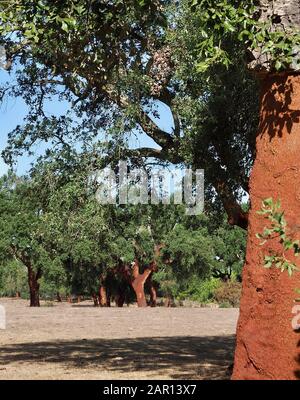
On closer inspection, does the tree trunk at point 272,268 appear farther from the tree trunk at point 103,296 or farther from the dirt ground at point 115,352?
the tree trunk at point 103,296

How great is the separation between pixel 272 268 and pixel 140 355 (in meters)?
8.21

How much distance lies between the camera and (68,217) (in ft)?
42.7

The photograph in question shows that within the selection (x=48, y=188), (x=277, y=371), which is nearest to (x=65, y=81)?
(x=48, y=188)

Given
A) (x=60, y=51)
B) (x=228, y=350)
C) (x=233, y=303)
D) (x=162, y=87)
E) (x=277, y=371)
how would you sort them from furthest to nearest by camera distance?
(x=233, y=303), (x=228, y=350), (x=162, y=87), (x=60, y=51), (x=277, y=371)

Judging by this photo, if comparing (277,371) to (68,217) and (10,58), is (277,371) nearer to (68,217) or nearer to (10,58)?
(68,217)

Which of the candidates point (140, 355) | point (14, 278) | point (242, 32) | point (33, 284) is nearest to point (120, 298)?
point (33, 284)

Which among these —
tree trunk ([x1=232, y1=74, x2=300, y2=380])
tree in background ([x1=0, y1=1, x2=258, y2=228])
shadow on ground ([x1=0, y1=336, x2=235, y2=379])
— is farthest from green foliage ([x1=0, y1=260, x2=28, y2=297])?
tree trunk ([x1=232, y1=74, x2=300, y2=380])

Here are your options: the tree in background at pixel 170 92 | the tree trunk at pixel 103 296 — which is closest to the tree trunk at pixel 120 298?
the tree trunk at pixel 103 296

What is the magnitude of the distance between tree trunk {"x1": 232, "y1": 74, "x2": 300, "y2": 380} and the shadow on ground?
11.3ft

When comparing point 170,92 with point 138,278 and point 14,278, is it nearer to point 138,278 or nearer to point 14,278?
point 138,278

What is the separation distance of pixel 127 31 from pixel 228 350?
875cm

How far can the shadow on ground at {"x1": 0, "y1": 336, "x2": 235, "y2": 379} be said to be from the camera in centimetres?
1257

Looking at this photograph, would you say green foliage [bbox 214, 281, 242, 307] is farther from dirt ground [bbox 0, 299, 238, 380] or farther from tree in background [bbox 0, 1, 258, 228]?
tree in background [bbox 0, 1, 258, 228]

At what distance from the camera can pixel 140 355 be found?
50.4 feet
